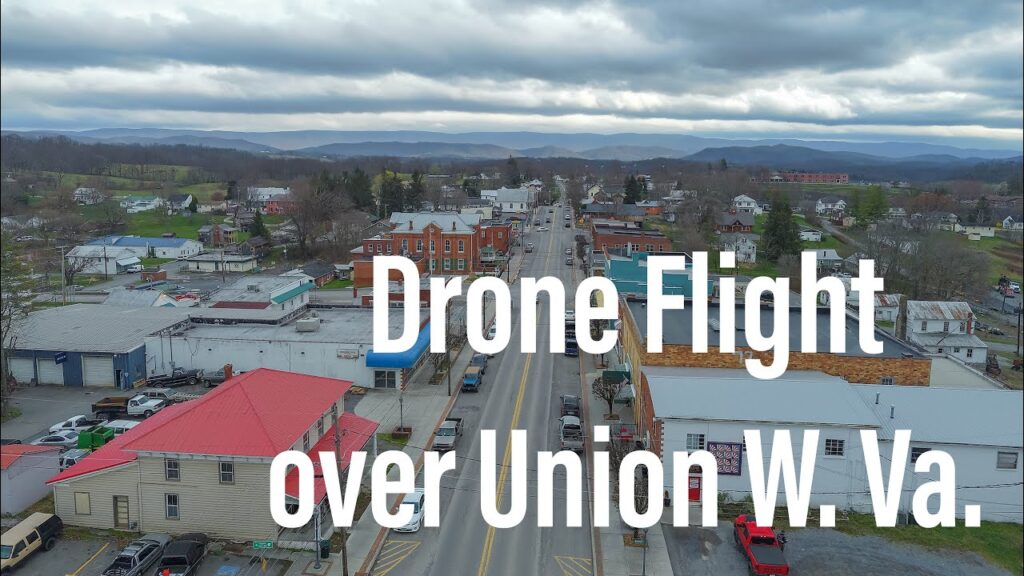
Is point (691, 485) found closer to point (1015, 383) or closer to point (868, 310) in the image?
point (868, 310)

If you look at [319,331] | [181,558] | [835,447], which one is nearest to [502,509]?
[181,558]

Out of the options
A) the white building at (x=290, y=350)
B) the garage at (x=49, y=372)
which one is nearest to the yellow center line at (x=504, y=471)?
the white building at (x=290, y=350)

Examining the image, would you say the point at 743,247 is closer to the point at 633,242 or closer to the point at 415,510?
the point at 633,242

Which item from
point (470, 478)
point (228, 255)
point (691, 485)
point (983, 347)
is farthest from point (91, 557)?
point (228, 255)

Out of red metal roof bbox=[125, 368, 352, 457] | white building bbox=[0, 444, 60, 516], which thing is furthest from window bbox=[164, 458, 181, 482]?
white building bbox=[0, 444, 60, 516]

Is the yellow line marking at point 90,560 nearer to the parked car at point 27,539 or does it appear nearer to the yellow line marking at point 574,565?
the parked car at point 27,539
